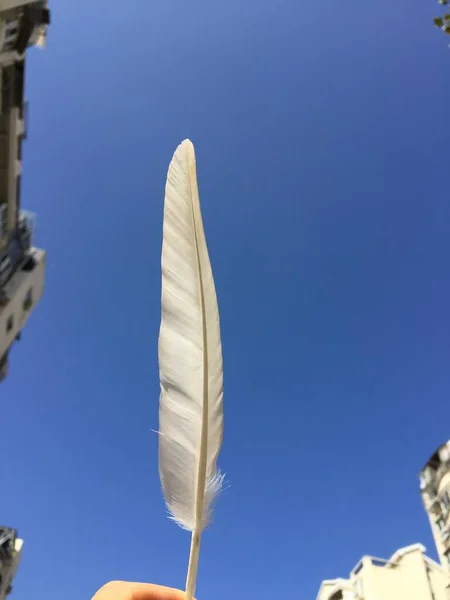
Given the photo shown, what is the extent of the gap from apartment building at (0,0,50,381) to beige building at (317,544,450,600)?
847 inches

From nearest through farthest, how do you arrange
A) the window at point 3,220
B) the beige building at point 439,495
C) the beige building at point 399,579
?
1. the beige building at point 399,579
2. the beige building at point 439,495
3. the window at point 3,220

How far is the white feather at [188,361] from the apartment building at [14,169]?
1866 cm

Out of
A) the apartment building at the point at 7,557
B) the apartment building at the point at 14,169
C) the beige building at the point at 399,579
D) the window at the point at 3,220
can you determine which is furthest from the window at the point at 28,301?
the beige building at the point at 399,579

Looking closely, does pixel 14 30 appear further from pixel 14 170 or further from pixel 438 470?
pixel 438 470

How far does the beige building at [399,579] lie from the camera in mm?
18234

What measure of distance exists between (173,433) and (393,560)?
2259 centimetres

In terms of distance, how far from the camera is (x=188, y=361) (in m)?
2.38

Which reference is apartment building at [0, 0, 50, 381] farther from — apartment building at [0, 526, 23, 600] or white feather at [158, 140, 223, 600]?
white feather at [158, 140, 223, 600]

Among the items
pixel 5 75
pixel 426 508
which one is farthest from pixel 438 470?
pixel 5 75

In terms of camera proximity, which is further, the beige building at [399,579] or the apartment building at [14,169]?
the apartment building at [14,169]

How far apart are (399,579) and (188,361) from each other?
870 inches

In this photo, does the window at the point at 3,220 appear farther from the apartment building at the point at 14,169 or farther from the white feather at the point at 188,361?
the white feather at the point at 188,361

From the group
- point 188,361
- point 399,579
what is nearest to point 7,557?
point 399,579

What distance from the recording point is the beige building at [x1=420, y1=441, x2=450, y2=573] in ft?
64.7
